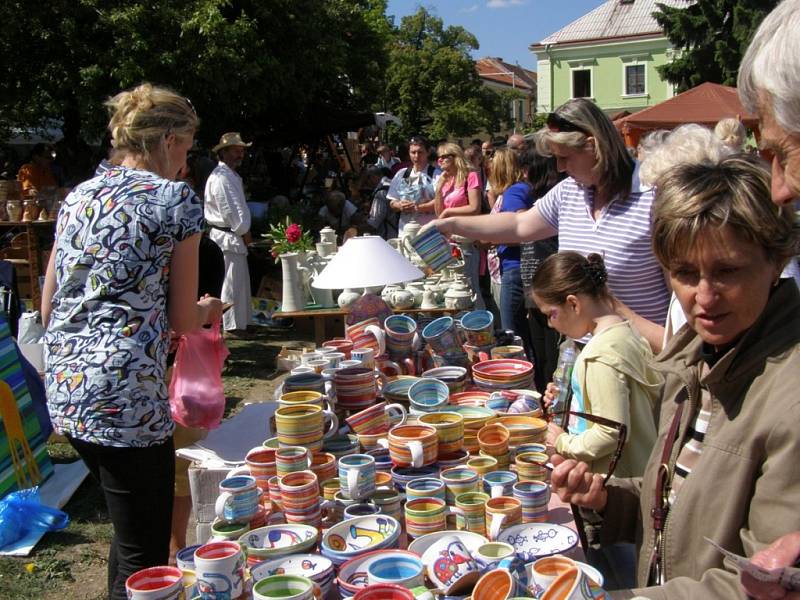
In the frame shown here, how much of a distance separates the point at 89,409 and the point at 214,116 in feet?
37.0

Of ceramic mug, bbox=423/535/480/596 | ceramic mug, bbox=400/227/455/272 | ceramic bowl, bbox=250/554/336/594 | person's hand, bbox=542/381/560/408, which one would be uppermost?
ceramic mug, bbox=400/227/455/272

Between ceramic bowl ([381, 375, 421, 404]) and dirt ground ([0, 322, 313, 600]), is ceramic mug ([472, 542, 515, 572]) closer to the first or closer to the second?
ceramic bowl ([381, 375, 421, 404])

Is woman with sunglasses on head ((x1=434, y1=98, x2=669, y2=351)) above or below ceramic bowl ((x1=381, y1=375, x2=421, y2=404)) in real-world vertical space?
above

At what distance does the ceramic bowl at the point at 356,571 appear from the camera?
145 centimetres

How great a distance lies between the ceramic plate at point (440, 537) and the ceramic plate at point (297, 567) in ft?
0.63

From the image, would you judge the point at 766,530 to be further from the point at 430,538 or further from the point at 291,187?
the point at 291,187

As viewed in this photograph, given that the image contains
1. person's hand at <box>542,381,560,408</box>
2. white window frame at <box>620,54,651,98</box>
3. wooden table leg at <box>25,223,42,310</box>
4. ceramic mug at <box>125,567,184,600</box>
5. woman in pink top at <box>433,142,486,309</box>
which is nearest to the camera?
ceramic mug at <box>125,567,184,600</box>

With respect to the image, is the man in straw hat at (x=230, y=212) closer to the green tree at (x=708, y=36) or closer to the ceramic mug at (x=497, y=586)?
the ceramic mug at (x=497, y=586)

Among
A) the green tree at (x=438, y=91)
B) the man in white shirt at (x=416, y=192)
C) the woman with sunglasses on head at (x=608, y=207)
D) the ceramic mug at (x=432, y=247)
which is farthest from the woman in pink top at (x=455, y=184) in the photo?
the green tree at (x=438, y=91)

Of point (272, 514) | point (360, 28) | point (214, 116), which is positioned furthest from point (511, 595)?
point (360, 28)

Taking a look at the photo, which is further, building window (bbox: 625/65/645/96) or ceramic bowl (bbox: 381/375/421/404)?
building window (bbox: 625/65/645/96)

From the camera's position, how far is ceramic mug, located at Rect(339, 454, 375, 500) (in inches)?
72.2

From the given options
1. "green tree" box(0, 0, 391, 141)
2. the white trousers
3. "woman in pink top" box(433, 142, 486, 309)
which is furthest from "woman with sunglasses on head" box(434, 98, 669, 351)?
"green tree" box(0, 0, 391, 141)

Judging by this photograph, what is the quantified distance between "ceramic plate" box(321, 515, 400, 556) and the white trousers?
527 centimetres
